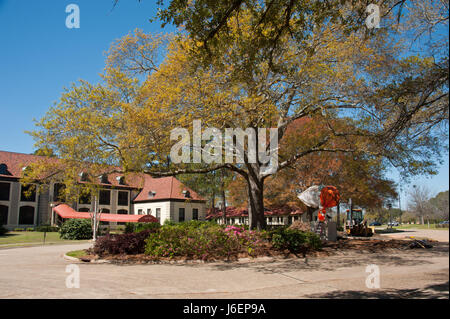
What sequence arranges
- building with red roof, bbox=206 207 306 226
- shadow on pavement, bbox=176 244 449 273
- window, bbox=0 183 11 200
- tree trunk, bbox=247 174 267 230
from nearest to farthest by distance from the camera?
shadow on pavement, bbox=176 244 449 273 < tree trunk, bbox=247 174 267 230 < window, bbox=0 183 11 200 < building with red roof, bbox=206 207 306 226

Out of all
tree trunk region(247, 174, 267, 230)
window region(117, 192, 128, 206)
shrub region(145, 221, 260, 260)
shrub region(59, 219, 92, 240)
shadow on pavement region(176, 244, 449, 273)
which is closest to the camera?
shadow on pavement region(176, 244, 449, 273)

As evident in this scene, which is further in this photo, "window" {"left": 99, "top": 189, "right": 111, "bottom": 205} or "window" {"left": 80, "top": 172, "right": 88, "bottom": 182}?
"window" {"left": 99, "top": 189, "right": 111, "bottom": 205}

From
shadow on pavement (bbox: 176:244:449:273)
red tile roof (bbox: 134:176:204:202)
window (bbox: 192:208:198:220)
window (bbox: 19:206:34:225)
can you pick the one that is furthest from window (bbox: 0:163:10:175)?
shadow on pavement (bbox: 176:244:449:273)

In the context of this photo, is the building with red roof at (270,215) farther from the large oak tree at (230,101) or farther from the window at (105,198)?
the large oak tree at (230,101)

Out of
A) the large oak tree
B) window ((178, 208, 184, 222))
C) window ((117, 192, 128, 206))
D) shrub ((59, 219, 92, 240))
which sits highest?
the large oak tree

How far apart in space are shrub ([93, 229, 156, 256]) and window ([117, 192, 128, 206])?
38.2 metres

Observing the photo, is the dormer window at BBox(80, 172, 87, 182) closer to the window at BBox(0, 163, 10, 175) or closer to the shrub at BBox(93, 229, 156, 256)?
the shrub at BBox(93, 229, 156, 256)

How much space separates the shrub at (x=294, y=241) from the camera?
1377 centimetres

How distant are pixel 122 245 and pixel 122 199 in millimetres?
39367

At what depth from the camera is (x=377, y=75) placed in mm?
12383

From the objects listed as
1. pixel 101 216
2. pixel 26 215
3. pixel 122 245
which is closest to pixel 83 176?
pixel 122 245

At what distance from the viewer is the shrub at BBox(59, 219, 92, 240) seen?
28391 mm

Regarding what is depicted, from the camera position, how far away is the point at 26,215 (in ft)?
142

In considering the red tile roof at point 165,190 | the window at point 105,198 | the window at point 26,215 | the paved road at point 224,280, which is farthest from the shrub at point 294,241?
the window at point 26,215
